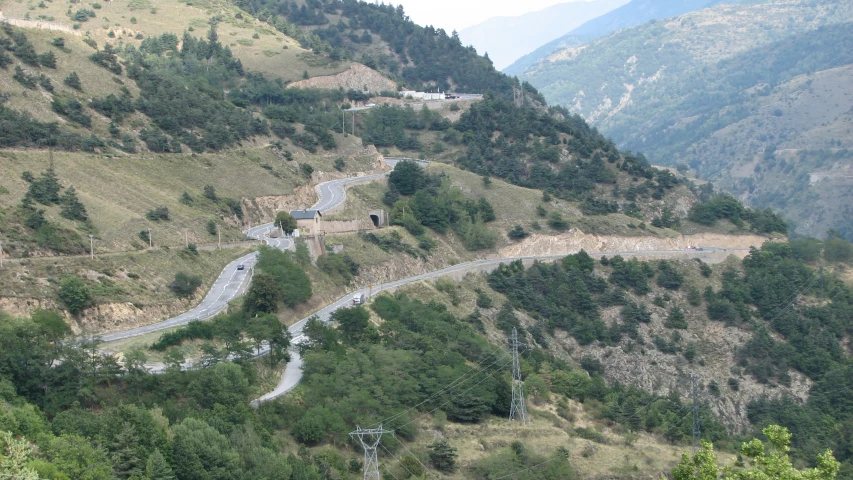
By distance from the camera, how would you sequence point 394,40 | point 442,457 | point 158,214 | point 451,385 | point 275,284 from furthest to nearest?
point 394,40 → point 158,214 → point 275,284 → point 451,385 → point 442,457

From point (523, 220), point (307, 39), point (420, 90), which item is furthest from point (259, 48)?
point (523, 220)

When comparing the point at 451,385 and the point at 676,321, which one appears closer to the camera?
the point at 451,385

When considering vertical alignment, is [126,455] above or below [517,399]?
above

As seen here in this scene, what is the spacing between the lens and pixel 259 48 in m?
135

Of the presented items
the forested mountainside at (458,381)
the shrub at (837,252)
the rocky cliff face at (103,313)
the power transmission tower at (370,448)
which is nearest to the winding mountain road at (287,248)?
the rocky cliff face at (103,313)

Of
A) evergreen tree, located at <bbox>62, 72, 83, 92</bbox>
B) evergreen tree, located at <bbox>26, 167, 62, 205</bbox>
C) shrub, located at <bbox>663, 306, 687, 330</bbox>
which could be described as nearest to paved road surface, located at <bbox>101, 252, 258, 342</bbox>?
evergreen tree, located at <bbox>26, 167, 62, 205</bbox>

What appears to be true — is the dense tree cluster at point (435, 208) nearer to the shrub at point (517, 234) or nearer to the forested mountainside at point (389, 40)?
the shrub at point (517, 234)

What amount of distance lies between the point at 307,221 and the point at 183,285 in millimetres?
19231

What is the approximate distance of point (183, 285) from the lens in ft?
192

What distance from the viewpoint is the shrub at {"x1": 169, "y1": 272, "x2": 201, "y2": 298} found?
191 feet

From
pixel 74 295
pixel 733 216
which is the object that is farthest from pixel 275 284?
pixel 733 216

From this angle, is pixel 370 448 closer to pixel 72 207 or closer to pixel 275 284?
pixel 275 284

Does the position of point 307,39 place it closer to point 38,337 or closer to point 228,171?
point 228,171

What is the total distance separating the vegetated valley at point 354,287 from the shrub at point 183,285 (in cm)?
17
